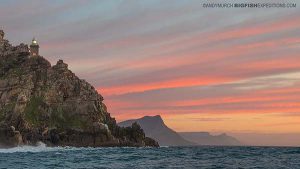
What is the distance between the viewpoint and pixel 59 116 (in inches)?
7451

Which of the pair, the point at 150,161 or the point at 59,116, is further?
the point at 59,116

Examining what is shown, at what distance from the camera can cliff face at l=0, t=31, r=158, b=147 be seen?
567 feet

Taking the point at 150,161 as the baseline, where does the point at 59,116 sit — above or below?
above

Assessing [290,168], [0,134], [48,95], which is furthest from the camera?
[48,95]

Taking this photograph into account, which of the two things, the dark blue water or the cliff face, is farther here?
the cliff face

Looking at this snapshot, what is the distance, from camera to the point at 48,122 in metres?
186

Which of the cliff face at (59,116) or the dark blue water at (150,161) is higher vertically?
the cliff face at (59,116)

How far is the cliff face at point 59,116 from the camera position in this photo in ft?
567

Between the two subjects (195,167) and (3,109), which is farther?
(3,109)

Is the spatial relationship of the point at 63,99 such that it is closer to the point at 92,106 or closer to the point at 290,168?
the point at 92,106

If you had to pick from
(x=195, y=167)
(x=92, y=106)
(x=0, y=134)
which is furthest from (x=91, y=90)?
(x=195, y=167)

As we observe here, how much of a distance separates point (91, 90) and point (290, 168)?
152 metres

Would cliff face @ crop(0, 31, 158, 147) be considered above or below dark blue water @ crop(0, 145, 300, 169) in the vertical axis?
above

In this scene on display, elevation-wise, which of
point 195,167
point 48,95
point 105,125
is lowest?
point 195,167
